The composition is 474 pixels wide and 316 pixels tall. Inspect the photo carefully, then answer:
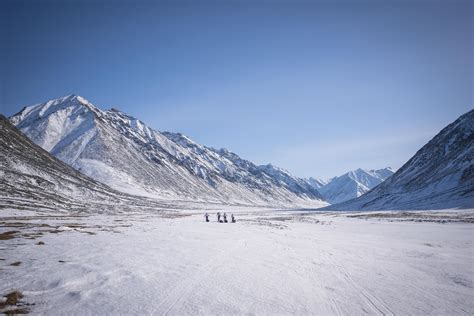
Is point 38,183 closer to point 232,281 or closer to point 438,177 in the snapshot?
point 232,281

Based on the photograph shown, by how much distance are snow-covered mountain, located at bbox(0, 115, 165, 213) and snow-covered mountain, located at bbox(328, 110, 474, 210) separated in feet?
381

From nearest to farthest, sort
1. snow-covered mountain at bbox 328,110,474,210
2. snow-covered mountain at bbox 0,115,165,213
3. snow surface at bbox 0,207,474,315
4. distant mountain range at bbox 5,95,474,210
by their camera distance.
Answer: snow surface at bbox 0,207,474,315, snow-covered mountain at bbox 0,115,165,213, distant mountain range at bbox 5,95,474,210, snow-covered mountain at bbox 328,110,474,210

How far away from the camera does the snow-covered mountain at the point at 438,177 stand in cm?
10050

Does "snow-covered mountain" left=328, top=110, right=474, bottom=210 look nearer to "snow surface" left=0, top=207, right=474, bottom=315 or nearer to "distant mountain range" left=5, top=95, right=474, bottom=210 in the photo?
"distant mountain range" left=5, top=95, right=474, bottom=210

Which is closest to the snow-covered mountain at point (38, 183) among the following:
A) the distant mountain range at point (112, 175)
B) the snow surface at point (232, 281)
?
the distant mountain range at point (112, 175)

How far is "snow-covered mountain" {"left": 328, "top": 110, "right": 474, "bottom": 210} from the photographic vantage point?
100 m

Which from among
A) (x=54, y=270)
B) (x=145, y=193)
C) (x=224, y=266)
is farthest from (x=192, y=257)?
(x=145, y=193)

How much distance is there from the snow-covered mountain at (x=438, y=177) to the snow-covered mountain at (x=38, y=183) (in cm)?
11620

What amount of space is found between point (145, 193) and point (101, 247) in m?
152

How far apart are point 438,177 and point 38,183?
17083 centimetres

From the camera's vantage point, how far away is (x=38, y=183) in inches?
3398

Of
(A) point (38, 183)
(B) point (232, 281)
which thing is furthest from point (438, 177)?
(A) point (38, 183)

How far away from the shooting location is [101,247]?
16.9 metres

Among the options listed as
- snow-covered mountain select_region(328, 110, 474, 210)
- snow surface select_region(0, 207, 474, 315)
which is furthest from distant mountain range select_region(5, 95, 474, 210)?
snow surface select_region(0, 207, 474, 315)
